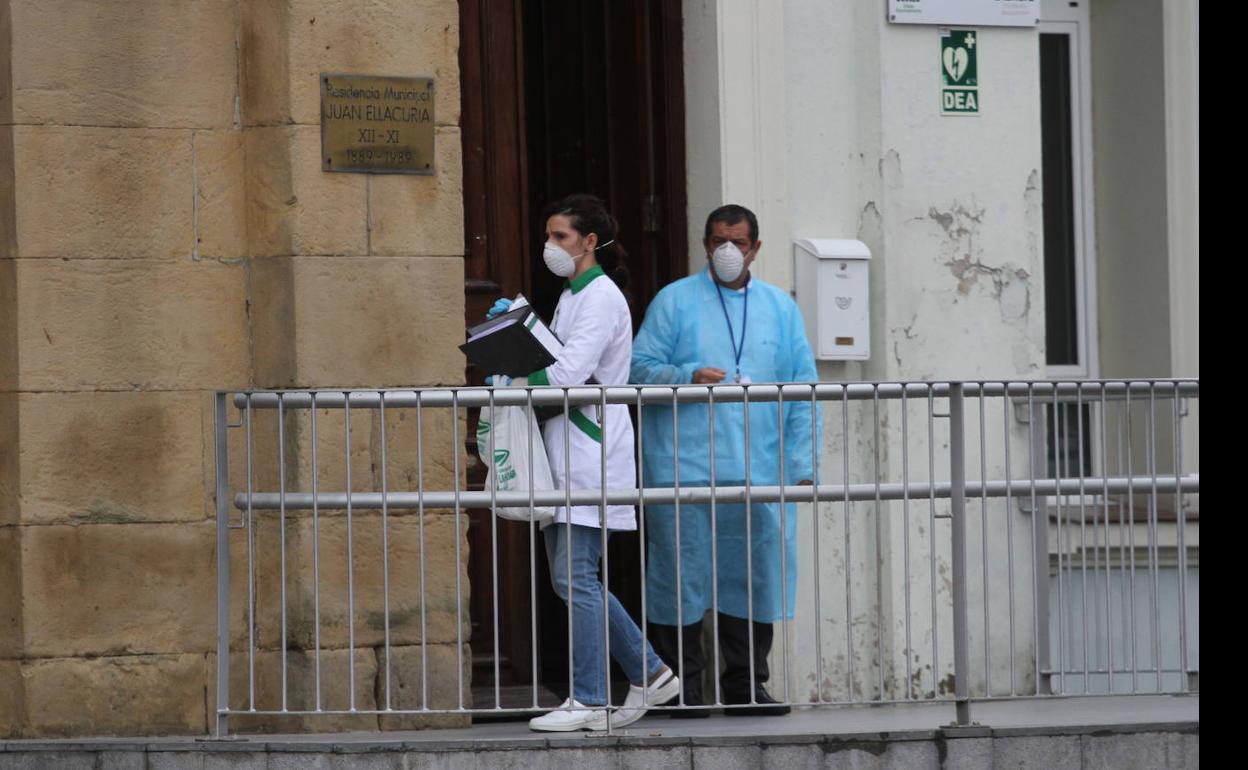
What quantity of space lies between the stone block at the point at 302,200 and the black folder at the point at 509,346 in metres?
0.77

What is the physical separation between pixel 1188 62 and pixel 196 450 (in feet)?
16.4

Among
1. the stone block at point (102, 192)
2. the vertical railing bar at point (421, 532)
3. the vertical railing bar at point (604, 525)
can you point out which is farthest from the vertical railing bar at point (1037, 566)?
the stone block at point (102, 192)

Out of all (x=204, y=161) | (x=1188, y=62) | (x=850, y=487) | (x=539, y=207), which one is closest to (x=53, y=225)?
(x=204, y=161)

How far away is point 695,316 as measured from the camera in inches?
322

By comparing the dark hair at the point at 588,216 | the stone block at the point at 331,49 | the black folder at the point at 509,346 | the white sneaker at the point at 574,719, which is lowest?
the white sneaker at the point at 574,719

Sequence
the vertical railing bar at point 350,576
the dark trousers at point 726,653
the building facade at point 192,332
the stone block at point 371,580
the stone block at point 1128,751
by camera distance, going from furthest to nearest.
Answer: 1. the dark trousers at point 726,653
2. the building facade at point 192,332
3. the stone block at point 371,580
4. the stone block at point 1128,751
5. the vertical railing bar at point 350,576

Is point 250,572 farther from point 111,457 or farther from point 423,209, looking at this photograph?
point 423,209

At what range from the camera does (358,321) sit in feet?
25.0

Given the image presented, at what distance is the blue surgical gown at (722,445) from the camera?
295 inches

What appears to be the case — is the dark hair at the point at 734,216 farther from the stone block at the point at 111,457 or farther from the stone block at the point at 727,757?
the stone block at the point at 727,757

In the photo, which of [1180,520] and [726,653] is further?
[726,653]

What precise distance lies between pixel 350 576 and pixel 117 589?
1.08 metres

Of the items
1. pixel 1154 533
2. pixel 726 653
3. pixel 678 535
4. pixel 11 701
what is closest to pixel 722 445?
pixel 726 653
